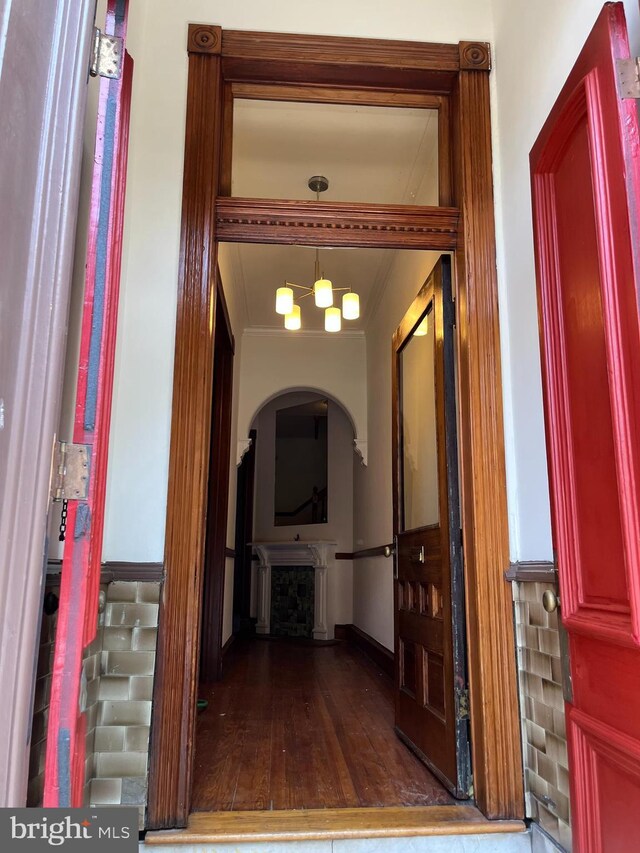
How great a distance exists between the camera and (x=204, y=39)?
7.79 ft

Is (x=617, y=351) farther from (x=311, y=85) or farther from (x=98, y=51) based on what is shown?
(x=311, y=85)

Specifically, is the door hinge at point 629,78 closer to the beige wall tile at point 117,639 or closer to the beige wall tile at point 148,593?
the beige wall tile at point 148,593

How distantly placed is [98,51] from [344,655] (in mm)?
5397

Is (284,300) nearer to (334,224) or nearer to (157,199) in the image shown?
(334,224)

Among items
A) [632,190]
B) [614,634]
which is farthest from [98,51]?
[614,634]

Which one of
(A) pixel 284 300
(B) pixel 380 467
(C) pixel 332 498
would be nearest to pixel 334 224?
(A) pixel 284 300

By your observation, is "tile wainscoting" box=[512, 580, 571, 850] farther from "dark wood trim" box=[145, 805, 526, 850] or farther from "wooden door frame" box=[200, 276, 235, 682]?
"wooden door frame" box=[200, 276, 235, 682]

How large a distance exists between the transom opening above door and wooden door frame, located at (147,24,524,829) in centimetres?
9

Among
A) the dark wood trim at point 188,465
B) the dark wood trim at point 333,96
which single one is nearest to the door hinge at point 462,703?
the dark wood trim at point 188,465

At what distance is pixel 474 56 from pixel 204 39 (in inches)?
41.6

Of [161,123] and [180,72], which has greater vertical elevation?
[180,72]

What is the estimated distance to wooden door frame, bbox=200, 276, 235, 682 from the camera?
4.40 meters

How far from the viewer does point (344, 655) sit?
18.9ft

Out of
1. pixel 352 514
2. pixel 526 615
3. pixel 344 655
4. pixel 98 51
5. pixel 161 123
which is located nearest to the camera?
pixel 98 51
